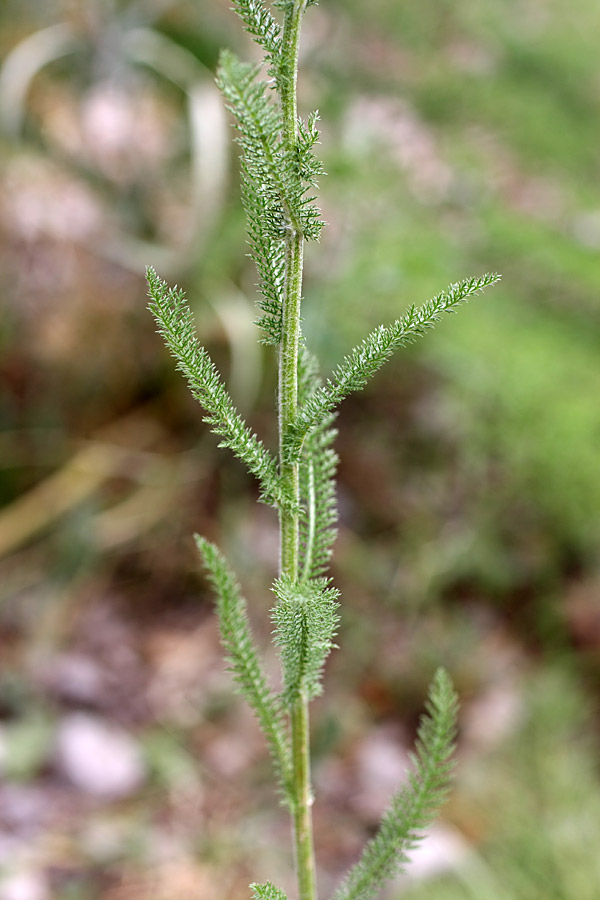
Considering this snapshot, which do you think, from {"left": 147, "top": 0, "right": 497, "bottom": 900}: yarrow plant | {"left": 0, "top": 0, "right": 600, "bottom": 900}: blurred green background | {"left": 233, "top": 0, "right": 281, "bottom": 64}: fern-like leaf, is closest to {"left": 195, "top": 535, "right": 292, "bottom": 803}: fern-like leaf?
{"left": 147, "top": 0, "right": 497, "bottom": 900}: yarrow plant

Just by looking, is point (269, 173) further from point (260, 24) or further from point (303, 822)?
point (303, 822)

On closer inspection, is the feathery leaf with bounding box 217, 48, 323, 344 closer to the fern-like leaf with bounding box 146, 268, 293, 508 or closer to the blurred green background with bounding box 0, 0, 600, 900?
the fern-like leaf with bounding box 146, 268, 293, 508

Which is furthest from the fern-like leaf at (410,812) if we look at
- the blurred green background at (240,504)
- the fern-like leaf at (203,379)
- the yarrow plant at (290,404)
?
the blurred green background at (240,504)

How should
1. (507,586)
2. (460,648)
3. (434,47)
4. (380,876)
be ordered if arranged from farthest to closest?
(434,47)
(507,586)
(460,648)
(380,876)

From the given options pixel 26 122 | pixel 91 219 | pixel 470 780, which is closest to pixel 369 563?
pixel 470 780

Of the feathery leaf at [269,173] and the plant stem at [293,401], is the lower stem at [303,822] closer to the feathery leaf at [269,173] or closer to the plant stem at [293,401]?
the plant stem at [293,401]

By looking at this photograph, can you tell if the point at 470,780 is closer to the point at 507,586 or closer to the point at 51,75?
the point at 507,586

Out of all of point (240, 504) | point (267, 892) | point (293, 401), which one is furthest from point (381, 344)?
point (240, 504)
